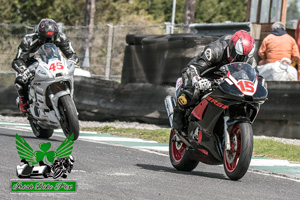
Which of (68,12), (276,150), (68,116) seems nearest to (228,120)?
(68,116)

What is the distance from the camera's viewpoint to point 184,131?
27.3ft

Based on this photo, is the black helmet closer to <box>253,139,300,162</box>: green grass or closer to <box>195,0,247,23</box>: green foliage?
<box>253,139,300,162</box>: green grass

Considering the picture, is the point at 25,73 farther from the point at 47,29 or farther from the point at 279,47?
the point at 279,47

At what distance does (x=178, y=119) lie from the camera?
8.36 meters

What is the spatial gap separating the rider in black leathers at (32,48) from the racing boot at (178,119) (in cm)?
306

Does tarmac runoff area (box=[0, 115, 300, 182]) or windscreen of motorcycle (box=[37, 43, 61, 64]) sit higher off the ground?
windscreen of motorcycle (box=[37, 43, 61, 64])

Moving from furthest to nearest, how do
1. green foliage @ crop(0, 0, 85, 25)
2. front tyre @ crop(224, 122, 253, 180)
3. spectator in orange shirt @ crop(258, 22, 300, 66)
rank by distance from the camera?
green foliage @ crop(0, 0, 85, 25) < spectator in orange shirt @ crop(258, 22, 300, 66) < front tyre @ crop(224, 122, 253, 180)

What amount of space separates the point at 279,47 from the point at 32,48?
5.57m

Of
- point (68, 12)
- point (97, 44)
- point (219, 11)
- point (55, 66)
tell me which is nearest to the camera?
point (55, 66)

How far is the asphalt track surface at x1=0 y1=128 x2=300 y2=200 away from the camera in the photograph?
6281 mm

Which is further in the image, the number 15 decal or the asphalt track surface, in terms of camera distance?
the number 15 decal

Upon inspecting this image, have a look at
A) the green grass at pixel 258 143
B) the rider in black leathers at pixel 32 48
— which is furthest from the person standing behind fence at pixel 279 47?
the rider in black leathers at pixel 32 48

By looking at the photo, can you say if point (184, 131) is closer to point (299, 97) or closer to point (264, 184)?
point (264, 184)
